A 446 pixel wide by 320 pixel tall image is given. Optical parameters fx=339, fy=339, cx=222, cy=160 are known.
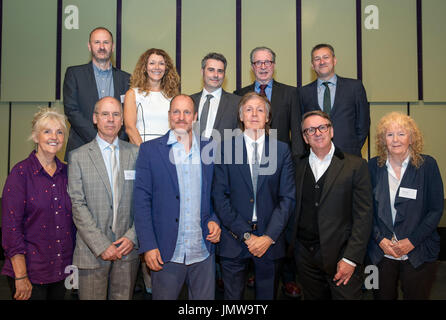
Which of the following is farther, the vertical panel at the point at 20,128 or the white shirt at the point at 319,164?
the vertical panel at the point at 20,128

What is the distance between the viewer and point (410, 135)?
225 cm

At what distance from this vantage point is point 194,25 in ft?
16.9

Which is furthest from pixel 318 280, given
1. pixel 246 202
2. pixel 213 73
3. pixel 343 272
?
pixel 213 73

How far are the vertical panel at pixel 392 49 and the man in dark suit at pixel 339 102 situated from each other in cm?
230

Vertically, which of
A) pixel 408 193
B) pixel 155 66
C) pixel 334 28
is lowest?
pixel 408 193

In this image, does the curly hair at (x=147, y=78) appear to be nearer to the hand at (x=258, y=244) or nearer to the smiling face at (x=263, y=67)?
the smiling face at (x=263, y=67)

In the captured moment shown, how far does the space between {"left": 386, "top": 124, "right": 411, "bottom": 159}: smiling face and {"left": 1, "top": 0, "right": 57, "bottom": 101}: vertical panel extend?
4883 mm

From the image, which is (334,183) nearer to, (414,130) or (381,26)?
(414,130)

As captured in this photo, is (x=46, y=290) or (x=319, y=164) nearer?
(x=46, y=290)

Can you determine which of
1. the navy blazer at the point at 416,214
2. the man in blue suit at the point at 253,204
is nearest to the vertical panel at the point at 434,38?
the navy blazer at the point at 416,214

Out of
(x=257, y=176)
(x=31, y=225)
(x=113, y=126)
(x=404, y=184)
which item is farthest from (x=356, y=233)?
(x=31, y=225)

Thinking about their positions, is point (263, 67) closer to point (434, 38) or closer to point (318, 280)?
point (318, 280)

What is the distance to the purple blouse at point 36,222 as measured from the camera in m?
1.92

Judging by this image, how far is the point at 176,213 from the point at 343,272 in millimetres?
1056
